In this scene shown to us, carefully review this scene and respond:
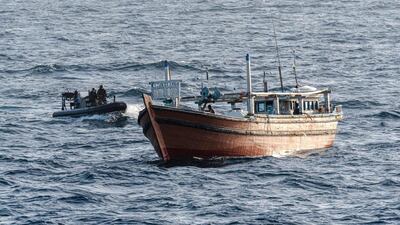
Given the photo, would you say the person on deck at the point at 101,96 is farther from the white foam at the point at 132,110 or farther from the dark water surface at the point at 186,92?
the white foam at the point at 132,110

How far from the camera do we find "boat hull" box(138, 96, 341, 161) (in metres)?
66.7

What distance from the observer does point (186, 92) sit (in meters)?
102

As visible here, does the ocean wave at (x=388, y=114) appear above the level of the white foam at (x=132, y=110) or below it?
below

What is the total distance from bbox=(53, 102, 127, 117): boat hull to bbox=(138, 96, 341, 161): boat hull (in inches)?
713

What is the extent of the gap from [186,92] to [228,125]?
3450cm

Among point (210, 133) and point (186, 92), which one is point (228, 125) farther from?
point (186, 92)

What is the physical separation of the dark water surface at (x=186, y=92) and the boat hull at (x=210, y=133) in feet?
2.95

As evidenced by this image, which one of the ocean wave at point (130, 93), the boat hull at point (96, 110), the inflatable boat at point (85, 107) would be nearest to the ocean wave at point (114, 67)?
the ocean wave at point (130, 93)

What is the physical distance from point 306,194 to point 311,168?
7.55 m

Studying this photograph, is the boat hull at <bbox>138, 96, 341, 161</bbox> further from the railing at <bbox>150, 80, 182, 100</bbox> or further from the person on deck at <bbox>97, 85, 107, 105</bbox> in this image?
the person on deck at <bbox>97, 85, 107, 105</bbox>

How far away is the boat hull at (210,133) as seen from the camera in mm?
66688

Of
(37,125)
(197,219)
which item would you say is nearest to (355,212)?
(197,219)

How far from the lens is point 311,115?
241ft

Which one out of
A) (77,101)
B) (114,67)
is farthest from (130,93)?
(114,67)
